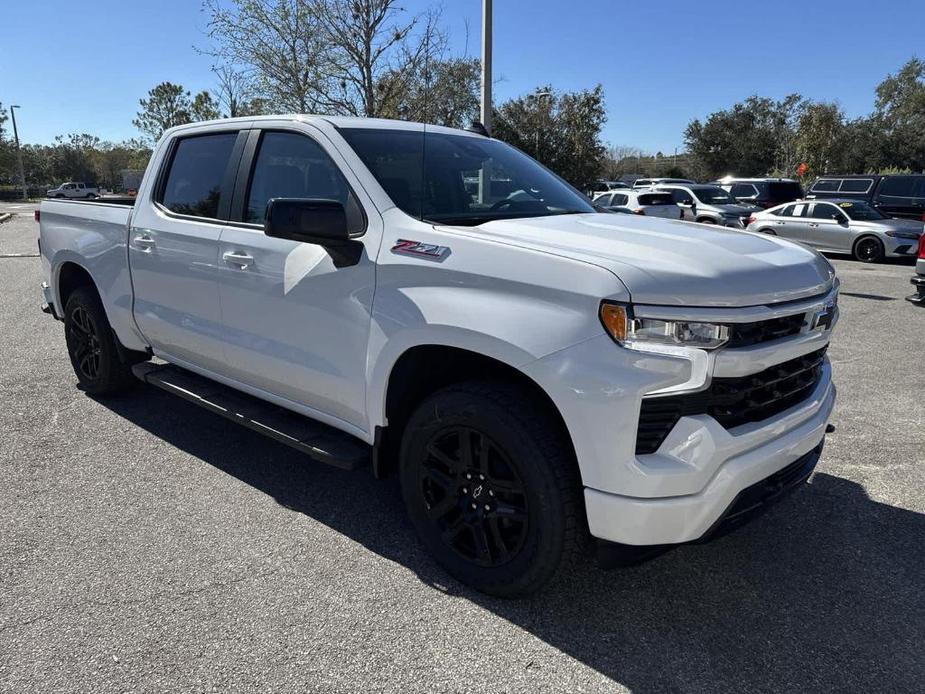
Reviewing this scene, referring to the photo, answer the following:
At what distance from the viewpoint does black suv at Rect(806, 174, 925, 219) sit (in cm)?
1684

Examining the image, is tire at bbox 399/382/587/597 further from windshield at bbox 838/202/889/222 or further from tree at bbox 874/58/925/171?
tree at bbox 874/58/925/171

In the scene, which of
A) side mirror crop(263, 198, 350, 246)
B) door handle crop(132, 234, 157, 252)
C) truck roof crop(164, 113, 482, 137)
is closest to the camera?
side mirror crop(263, 198, 350, 246)

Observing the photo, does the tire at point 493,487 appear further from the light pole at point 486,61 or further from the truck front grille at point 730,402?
the light pole at point 486,61

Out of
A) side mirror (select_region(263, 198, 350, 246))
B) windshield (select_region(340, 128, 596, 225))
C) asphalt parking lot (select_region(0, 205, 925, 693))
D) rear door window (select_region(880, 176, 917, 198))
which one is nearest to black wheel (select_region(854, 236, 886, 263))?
rear door window (select_region(880, 176, 917, 198))

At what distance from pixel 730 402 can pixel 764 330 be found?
0.30 meters

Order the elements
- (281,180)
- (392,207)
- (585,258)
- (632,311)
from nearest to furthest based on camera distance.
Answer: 1. (632,311)
2. (585,258)
3. (392,207)
4. (281,180)

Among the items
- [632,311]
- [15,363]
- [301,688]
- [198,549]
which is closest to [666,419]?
[632,311]

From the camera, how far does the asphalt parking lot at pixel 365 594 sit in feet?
7.78

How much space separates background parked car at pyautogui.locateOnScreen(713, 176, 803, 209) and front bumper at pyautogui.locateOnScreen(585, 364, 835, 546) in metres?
20.0

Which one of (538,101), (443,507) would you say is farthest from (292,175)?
(538,101)

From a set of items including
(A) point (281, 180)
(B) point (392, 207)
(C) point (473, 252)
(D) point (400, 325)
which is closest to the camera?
(C) point (473, 252)

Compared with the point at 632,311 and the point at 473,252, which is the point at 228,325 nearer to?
the point at 473,252

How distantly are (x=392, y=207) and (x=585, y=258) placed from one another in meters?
0.97

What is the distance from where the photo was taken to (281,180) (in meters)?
3.48
